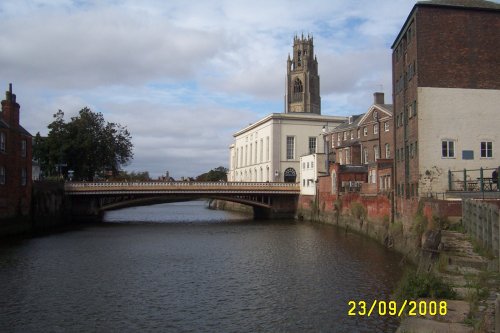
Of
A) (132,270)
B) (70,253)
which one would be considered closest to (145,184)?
(70,253)

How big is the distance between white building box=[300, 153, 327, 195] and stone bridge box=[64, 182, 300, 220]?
1.87 meters

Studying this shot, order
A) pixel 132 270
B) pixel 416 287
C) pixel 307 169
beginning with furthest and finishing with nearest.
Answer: pixel 307 169 < pixel 132 270 < pixel 416 287

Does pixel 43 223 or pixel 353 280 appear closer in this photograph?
pixel 353 280

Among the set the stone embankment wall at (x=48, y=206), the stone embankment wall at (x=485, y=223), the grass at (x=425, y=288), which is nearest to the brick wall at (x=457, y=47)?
the stone embankment wall at (x=485, y=223)

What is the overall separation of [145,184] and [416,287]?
178ft

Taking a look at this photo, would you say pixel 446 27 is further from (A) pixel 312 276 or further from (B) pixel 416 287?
(B) pixel 416 287

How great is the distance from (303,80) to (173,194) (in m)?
84.5

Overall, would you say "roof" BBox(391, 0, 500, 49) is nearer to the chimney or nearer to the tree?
the chimney

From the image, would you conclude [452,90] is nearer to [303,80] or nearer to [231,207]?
[231,207]

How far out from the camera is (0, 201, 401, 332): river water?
18.4 m

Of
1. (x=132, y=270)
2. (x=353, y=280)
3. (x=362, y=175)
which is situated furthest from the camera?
(x=362, y=175)

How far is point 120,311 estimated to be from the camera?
2009 centimetres

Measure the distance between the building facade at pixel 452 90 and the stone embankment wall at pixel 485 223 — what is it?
11.5 m

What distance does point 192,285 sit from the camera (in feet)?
81.4
